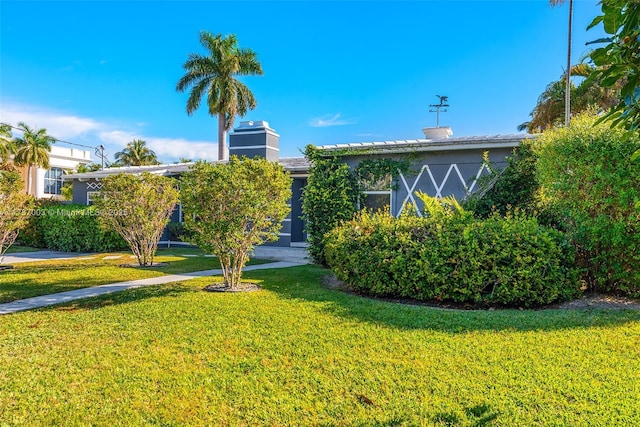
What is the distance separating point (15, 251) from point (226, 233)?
13164 millimetres

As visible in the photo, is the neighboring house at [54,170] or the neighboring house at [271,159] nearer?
the neighboring house at [271,159]

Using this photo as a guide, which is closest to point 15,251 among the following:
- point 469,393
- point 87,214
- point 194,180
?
point 87,214

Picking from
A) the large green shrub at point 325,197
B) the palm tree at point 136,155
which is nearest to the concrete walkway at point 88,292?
the large green shrub at point 325,197

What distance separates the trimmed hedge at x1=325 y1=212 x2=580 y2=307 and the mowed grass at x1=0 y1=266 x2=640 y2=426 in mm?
604

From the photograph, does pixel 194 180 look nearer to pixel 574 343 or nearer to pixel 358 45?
pixel 574 343

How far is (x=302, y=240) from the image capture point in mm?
16766

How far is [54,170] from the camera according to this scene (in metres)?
43.0

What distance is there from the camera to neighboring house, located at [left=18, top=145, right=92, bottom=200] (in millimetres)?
40784

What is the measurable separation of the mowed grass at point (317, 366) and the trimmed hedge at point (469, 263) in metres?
0.60

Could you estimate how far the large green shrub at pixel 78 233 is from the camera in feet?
50.9

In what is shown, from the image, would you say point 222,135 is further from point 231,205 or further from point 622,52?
point 622,52

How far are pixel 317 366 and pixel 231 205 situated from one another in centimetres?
428

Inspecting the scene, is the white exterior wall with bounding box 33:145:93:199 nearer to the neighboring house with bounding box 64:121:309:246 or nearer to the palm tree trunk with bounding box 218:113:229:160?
the palm tree trunk with bounding box 218:113:229:160

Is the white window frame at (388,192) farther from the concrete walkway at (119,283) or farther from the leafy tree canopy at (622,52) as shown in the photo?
the leafy tree canopy at (622,52)
